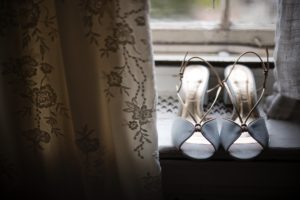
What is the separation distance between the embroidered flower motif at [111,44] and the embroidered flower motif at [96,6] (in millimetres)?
57

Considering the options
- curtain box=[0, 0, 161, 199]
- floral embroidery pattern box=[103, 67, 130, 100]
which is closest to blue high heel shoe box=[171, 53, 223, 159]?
curtain box=[0, 0, 161, 199]

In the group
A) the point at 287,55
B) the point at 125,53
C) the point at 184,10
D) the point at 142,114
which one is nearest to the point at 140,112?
the point at 142,114

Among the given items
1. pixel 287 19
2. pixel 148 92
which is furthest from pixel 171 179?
pixel 287 19

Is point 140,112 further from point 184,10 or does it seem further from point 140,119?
point 184,10

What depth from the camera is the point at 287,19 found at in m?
0.82

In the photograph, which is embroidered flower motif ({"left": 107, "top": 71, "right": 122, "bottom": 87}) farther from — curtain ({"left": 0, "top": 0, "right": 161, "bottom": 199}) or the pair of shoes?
the pair of shoes

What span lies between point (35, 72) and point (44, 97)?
0.20ft

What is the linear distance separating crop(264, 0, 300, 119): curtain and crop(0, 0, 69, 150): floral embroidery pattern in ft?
1.64

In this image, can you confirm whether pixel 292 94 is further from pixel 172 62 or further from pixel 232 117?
A: pixel 172 62

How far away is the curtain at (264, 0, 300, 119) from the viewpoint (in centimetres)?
82

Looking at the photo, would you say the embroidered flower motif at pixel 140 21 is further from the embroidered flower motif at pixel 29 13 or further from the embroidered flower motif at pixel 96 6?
the embroidered flower motif at pixel 29 13

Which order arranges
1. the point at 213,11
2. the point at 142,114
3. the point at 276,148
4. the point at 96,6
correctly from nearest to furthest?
the point at 96,6, the point at 142,114, the point at 276,148, the point at 213,11

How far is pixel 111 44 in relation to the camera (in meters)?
0.75

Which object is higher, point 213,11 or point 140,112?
point 213,11
